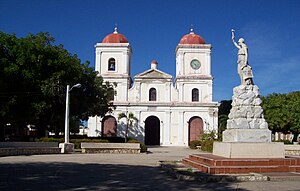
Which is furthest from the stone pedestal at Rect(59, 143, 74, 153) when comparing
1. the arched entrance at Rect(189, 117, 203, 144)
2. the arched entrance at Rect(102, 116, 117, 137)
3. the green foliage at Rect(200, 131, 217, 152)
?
the arched entrance at Rect(189, 117, 203, 144)

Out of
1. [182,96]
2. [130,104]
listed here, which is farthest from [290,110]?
[130,104]

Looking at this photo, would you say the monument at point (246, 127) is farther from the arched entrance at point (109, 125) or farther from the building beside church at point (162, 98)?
the arched entrance at point (109, 125)

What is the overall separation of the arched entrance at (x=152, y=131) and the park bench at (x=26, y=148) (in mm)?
22757

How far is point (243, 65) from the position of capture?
40.7ft

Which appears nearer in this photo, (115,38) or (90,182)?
(90,182)

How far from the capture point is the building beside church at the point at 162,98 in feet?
143

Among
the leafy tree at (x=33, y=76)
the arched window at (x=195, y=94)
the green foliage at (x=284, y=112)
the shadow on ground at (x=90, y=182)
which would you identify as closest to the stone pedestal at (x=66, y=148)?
the leafy tree at (x=33, y=76)

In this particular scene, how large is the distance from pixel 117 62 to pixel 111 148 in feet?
71.5

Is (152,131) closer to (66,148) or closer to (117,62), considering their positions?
(117,62)

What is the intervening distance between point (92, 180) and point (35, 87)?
19264mm

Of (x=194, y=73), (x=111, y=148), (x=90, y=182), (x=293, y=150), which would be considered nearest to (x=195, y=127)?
(x=194, y=73)

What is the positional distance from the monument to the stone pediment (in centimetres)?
3206

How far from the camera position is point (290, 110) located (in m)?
41.6

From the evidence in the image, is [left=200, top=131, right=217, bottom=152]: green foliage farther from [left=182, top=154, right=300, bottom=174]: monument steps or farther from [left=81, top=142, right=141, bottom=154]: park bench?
[left=182, top=154, right=300, bottom=174]: monument steps
